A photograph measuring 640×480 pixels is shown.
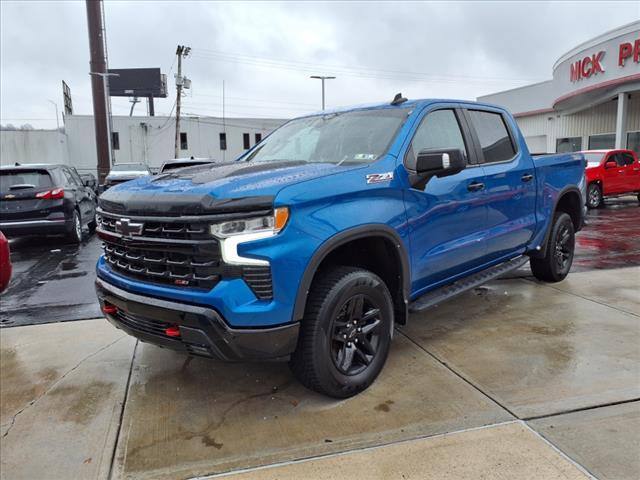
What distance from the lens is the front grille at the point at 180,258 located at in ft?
9.16

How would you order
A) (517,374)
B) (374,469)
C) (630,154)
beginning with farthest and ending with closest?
(630,154)
(517,374)
(374,469)

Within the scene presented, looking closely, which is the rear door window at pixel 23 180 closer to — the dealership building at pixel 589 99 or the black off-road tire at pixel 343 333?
the black off-road tire at pixel 343 333

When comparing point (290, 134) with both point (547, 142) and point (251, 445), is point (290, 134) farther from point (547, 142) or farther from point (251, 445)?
point (547, 142)

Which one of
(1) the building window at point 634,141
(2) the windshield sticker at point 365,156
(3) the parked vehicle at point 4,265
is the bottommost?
(3) the parked vehicle at point 4,265

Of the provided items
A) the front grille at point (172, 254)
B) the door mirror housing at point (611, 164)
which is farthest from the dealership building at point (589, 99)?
the front grille at point (172, 254)

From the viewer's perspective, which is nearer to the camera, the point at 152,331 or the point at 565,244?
the point at 152,331

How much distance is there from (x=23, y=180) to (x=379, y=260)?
Result: 8.03 m

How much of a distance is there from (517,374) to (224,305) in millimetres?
2214

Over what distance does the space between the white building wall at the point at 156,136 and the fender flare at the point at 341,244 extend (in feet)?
128

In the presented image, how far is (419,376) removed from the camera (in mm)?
3695

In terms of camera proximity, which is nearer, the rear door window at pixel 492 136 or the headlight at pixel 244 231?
the headlight at pixel 244 231

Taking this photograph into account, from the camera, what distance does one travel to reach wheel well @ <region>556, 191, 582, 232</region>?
604cm

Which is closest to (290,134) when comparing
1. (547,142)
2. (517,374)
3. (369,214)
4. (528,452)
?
(369,214)

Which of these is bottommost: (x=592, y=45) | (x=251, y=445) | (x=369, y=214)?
(x=251, y=445)
